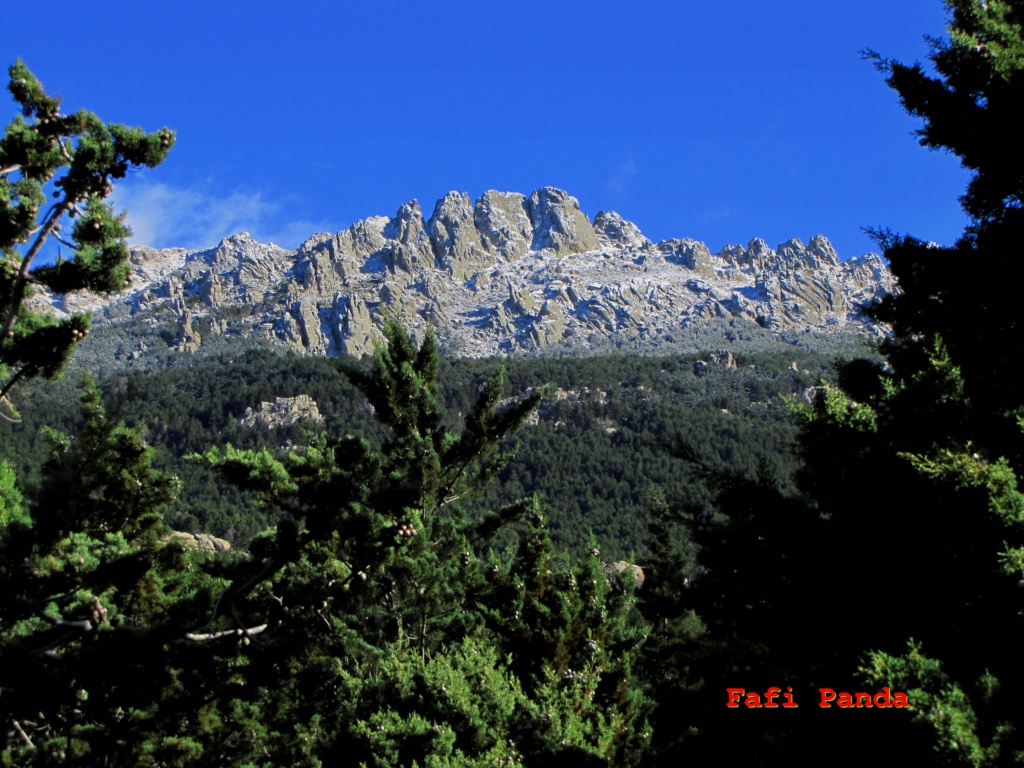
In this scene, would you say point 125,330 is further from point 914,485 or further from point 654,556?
point 914,485

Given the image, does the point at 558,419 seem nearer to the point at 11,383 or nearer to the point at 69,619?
the point at 11,383

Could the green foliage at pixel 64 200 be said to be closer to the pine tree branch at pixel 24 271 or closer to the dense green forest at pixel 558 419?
the pine tree branch at pixel 24 271

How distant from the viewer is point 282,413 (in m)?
132

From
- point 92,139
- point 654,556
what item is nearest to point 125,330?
point 654,556

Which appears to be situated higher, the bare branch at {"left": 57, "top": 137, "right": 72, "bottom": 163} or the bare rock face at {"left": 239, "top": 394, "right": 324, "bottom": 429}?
the bare rock face at {"left": 239, "top": 394, "right": 324, "bottom": 429}

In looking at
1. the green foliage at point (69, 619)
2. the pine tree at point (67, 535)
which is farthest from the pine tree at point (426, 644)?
the green foliage at point (69, 619)

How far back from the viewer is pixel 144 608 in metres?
11.7

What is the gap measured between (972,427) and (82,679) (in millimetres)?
5730

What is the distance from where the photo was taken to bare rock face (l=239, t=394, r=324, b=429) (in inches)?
5059

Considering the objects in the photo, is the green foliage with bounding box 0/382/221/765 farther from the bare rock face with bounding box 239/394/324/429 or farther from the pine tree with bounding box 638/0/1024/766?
the bare rock face with bounding box 239/394/324/429

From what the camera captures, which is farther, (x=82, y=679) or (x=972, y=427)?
(x=972, y=427)

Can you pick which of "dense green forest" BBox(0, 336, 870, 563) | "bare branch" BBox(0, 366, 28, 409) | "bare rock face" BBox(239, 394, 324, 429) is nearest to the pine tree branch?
"bare branch" BBox(0, 366, 28, 409)

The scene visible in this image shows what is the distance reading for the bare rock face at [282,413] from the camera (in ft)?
422

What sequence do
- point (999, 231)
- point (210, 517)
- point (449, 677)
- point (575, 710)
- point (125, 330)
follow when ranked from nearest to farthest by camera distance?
point (999, 231) → point (449, 677) → point (575, 710) → point (210, 517) → point (125, 330)
